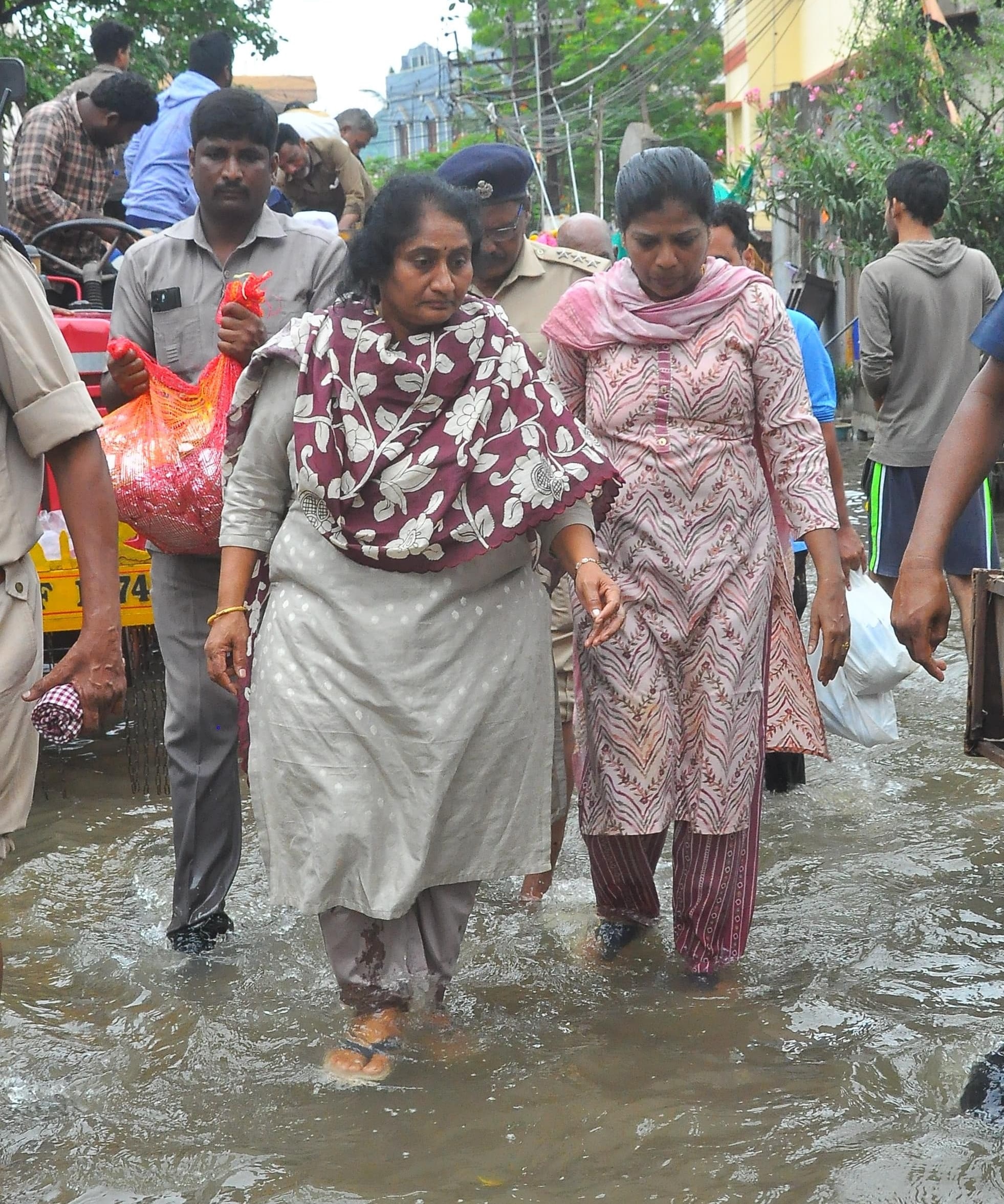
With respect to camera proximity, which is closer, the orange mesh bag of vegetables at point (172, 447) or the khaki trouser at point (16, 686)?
the khaki trouser at point (16, 686)

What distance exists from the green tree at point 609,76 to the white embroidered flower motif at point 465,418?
39.1 meters

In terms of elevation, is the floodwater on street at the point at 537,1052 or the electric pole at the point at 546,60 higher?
the electric pole at the point at 546,60

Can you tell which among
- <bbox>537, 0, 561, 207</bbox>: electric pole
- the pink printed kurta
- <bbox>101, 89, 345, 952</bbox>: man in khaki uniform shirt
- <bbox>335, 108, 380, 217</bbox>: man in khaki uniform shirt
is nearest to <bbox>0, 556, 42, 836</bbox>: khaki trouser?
<bbox>101, 89, 345, 952</bbox>: man in khaki uniform shirt

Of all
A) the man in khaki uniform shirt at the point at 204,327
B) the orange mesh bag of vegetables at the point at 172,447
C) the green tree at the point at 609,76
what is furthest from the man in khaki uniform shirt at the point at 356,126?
the green tree at the point at 609,76

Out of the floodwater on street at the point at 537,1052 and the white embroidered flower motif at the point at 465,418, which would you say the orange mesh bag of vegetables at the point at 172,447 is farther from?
the floodwater on street at the point at 537,1052

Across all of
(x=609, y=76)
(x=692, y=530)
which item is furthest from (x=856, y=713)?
(x=609, y=76)

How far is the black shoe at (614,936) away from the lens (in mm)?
4137

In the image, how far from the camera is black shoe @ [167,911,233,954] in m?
4.20

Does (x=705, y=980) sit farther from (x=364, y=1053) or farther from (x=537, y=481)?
(x=537, y=481)

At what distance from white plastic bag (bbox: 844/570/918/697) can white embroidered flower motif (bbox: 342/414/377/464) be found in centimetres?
249

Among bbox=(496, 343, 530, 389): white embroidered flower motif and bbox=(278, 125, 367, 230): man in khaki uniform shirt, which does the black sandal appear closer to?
bbox=(496, 343, 530, 389): white embroidered flower motif

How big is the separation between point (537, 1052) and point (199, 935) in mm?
1135

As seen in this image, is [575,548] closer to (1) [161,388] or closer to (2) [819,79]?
(1) [161,388]

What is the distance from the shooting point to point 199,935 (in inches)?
166
